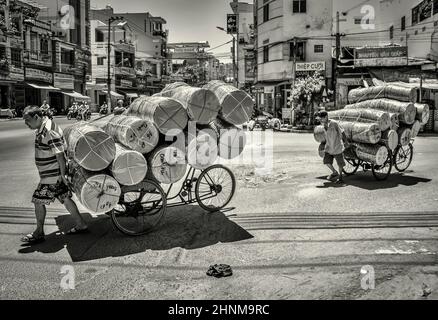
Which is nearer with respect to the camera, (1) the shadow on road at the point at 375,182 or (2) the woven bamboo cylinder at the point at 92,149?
(2) the woven bamboo cylinder at the point at 92,149

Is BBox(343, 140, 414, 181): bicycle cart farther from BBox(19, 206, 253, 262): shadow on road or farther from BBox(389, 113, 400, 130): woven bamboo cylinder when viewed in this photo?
BBox(19, 206, 253, 262): shadow on road

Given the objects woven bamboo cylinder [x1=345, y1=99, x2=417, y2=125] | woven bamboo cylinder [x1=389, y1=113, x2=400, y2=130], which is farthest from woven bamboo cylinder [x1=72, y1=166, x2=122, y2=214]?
woven bamboo cylinder [x1=345, y1=99, x2=417, y2=125]

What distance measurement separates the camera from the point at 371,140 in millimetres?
9320

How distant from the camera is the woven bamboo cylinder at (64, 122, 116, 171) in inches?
207

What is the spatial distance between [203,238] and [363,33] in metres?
41.2

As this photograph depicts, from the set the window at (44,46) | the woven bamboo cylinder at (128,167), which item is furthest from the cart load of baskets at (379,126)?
the window at (44,46)

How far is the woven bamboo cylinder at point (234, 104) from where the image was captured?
6.67 m

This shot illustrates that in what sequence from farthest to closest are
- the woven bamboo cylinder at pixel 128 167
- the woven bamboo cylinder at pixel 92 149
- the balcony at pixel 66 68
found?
the balcony at pixel 66 68, the woven bamboo cylinder at pixel 128 167, the woven bamboo cylinder at pixel 92 149

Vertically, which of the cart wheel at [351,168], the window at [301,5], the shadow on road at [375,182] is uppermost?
the window at [301,5]

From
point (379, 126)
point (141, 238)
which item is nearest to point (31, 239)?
point (141, 238)

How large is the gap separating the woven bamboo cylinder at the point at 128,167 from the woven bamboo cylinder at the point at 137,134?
0.16 metres

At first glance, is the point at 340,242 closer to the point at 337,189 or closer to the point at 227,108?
the point at 227,108

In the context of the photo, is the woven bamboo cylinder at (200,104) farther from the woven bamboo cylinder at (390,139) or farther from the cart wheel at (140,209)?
the woven bamboo cylinder at (390,139)

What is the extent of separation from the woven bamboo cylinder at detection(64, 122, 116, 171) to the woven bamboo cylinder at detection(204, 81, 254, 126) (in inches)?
76.5
